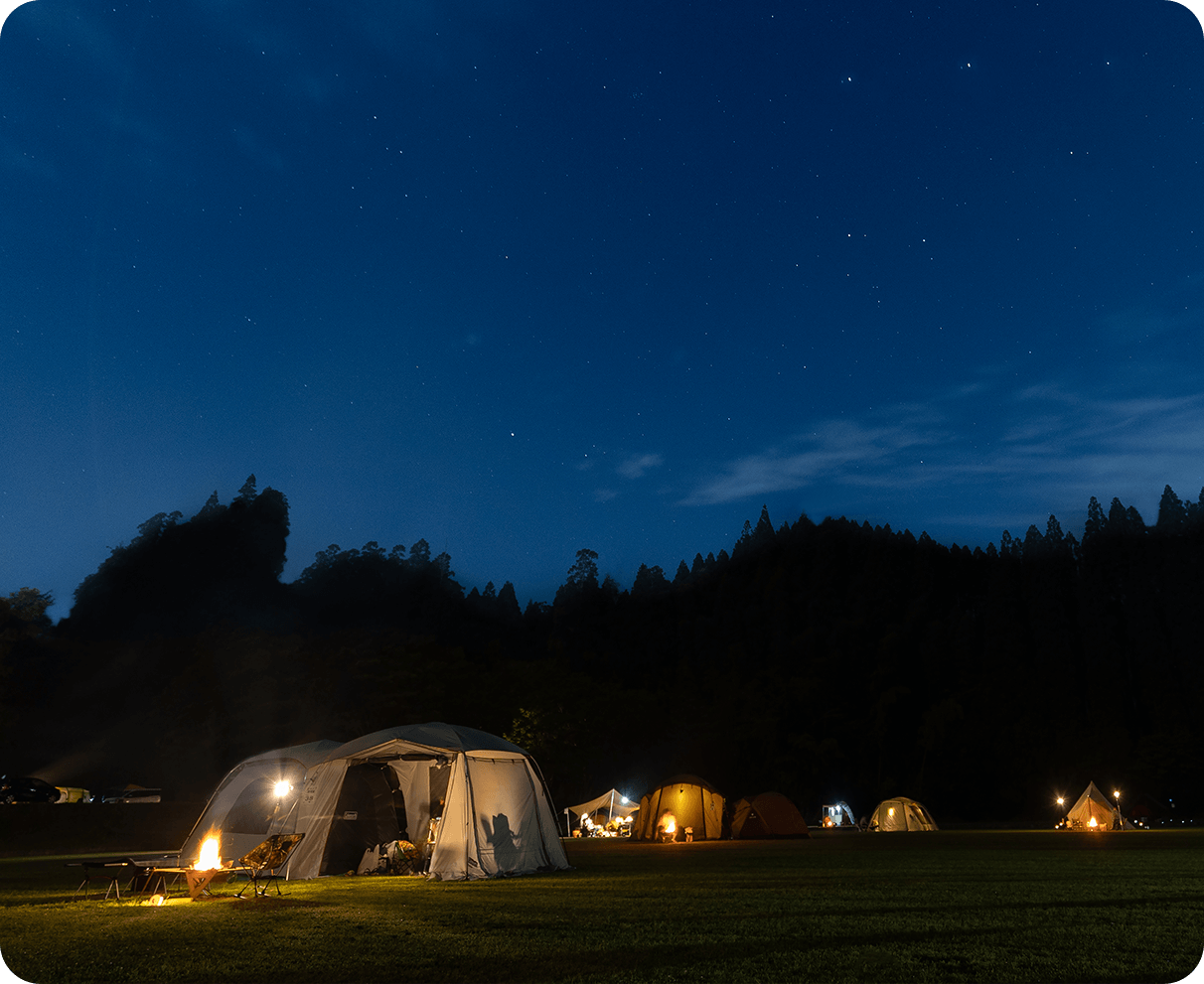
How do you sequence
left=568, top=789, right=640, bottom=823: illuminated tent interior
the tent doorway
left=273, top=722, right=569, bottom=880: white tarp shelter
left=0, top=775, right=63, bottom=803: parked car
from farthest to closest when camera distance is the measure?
left=0, top=775, right=63, bottom=803: parked car, left=568, top=789, right=640, bottom=823: illuminated tent interior, the tent doorway, left=273, top=722, right=569, bottom=880: white tarp shelter

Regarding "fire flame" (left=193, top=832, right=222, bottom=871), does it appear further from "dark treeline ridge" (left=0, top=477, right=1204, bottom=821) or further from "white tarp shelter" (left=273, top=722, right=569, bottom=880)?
"dark treeline ridge" (left=0, top=477, right=1204, bottom=821)

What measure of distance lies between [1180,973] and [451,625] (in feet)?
309

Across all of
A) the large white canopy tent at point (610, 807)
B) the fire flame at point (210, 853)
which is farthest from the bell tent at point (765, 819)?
the fire flame at point (210, 853)

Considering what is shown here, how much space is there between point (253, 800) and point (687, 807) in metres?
19.3

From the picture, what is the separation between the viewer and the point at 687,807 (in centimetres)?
3297

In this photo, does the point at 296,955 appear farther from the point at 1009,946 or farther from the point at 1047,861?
the point at 1047,861

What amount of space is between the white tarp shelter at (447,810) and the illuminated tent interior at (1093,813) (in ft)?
112

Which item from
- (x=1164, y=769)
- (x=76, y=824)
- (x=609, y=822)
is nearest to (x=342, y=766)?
(x=76, y=824)

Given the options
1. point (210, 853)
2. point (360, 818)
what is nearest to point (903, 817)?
point (360, 818)

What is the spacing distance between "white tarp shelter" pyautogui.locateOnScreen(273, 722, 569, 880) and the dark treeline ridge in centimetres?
2485

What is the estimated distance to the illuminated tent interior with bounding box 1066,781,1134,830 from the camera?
4022 centimetres

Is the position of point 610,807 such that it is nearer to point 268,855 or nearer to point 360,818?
point 360,818

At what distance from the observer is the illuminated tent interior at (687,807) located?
32750 millimetres

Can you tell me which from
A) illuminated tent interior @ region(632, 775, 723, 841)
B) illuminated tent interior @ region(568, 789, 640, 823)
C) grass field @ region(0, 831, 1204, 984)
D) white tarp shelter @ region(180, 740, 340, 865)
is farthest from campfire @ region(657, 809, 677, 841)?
grass field @ region(0, 831, 1204, 984)
